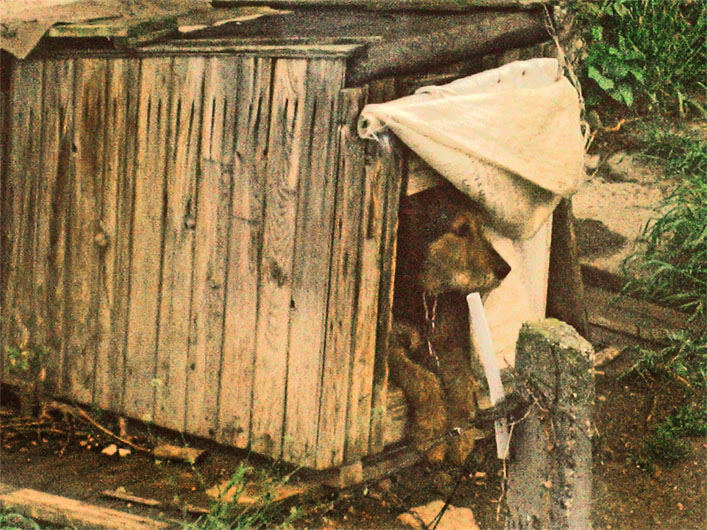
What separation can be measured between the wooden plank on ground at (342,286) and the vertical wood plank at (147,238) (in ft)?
3.72

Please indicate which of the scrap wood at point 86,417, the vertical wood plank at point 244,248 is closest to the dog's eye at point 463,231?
the vertical wood plank at point 244,248

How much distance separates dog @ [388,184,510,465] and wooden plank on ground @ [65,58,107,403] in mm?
1765

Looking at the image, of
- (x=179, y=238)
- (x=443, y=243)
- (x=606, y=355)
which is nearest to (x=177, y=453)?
(x=179, y=238)

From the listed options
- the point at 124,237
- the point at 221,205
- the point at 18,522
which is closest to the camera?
the point at 18,522

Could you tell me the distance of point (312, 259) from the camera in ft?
13.1

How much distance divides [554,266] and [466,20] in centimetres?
160

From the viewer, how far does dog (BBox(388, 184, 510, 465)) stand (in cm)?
436

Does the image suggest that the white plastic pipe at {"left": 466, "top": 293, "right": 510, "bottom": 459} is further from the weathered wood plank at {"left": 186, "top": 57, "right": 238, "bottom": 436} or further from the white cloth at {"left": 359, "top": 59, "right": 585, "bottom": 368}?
the weathered wood plank at {"left": 186, "top": 57, "right": 238, "bottom": 436}

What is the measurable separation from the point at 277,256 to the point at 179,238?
2.19 feet

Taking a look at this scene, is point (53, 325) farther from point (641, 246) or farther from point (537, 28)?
point (641, 246)

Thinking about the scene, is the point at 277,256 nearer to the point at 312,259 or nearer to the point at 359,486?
the point at 312,259

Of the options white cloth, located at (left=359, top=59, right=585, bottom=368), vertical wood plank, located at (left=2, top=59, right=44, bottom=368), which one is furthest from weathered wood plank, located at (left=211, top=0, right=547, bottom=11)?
vertical wood plank, located at (left=2, top=59, right=44, bottom=368)

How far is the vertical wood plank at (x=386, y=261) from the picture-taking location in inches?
153

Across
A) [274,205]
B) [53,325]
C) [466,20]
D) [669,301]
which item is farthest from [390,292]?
[669,301]
